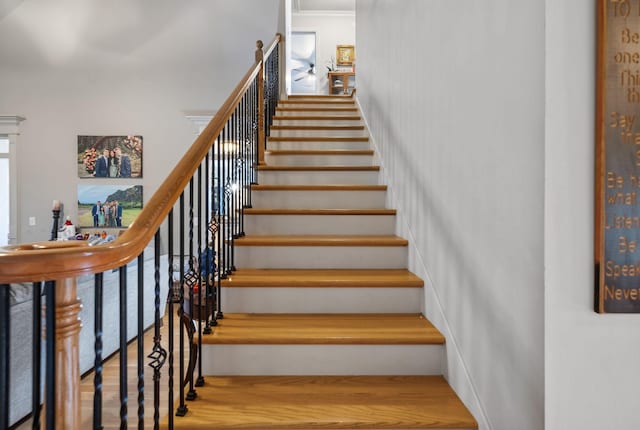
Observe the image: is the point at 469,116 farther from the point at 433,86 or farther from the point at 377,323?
the point at 377,323

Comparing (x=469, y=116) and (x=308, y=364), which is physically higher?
(x=469, y=116)

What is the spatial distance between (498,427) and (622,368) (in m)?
0.43

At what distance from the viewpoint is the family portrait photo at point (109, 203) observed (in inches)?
235

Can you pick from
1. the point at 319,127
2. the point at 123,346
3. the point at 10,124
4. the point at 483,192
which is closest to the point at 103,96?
the point at 10,124

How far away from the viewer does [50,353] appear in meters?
0.79

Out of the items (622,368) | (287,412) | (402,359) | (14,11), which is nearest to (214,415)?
(287,412)

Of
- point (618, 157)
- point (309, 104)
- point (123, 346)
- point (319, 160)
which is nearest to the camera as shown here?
point (618, 157)

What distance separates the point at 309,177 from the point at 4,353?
7.90ft

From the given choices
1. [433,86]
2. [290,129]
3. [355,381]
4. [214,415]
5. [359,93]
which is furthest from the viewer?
[359,93]

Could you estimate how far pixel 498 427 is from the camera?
1217 millimetres

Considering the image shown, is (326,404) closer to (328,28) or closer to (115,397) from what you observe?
(115,397)

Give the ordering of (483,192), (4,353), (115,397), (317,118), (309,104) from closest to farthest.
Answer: (4,353) < (483,192) < (115,397) < (317,118) < (309,104)

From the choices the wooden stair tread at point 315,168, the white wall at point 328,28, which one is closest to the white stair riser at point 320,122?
the wooden stair tread at point 315,168

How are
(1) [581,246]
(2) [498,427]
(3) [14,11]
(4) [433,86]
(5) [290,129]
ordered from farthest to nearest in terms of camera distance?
(3) [14,11]
(5) [290,129]
(4) [433,86]
(2) [498,427]
(1) [581,246]
